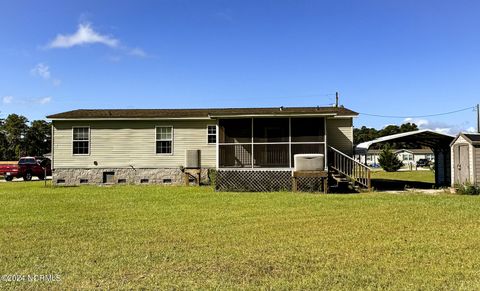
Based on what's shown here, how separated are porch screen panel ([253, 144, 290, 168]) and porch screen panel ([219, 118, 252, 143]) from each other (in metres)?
0.64

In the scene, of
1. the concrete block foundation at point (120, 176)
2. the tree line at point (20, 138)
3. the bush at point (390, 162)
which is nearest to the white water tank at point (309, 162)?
the concrete block foundation at point (120, 176)

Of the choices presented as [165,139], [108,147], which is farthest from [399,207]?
[108,147]

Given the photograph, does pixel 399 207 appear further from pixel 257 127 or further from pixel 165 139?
pixel 165 139

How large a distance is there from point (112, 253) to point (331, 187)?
11.8 metres

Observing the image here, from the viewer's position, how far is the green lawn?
15.4 ft

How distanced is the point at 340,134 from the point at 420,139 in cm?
346

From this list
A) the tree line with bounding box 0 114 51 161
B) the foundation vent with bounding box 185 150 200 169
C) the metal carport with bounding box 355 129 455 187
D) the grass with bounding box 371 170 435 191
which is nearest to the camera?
the metal carport with bounding box 355 129 455 187

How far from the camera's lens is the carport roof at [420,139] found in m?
16.9

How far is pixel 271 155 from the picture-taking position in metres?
16.2

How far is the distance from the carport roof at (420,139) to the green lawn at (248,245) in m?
6.17

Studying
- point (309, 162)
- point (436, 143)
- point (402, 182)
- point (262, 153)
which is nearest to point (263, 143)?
point (262, 153)

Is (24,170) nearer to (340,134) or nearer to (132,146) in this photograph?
(132,146)

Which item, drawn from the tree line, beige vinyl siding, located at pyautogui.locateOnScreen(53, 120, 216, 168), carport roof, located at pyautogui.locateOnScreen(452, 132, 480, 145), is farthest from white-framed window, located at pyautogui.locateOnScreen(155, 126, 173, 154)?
the tree line

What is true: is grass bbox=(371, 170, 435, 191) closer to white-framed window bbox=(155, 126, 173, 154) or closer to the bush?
white-framed window bbox=(155, 126, 173, 154)
